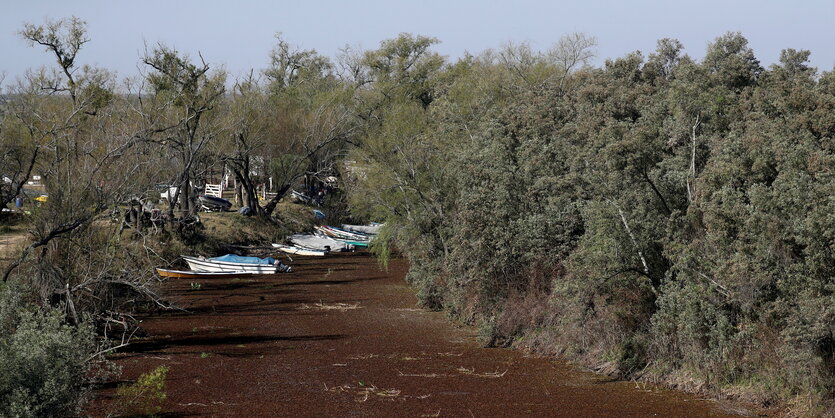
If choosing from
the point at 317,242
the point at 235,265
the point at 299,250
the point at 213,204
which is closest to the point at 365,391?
the point at 235,265

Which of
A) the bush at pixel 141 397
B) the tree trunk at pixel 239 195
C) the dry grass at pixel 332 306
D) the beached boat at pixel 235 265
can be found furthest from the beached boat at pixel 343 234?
the bush at pixel 141 397

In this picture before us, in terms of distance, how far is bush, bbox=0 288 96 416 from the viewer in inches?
502

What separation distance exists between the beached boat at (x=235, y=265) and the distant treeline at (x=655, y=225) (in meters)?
11.1

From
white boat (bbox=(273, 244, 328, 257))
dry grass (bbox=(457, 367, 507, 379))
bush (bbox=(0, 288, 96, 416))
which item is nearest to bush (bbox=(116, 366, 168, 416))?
bush (bbox=(0, 288, 96, 416))

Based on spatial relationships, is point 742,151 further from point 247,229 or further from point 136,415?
point 247,229

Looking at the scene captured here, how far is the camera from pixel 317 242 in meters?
57.8

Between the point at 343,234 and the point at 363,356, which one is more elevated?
the point at 343,234

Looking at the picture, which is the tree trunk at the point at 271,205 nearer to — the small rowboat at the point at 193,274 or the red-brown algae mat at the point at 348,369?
the small rowboat at the point at 193,274

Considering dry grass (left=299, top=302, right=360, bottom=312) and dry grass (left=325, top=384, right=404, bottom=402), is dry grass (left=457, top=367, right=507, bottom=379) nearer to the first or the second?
dry grass (left=325, top=384, right=404, bottom=402)

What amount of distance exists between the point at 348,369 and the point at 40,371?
12.5 meters

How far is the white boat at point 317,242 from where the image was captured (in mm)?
56781

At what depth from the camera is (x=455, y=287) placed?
32.3 meters

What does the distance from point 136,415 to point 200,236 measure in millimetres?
33299

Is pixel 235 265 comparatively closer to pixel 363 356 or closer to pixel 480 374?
pixel 363 356
